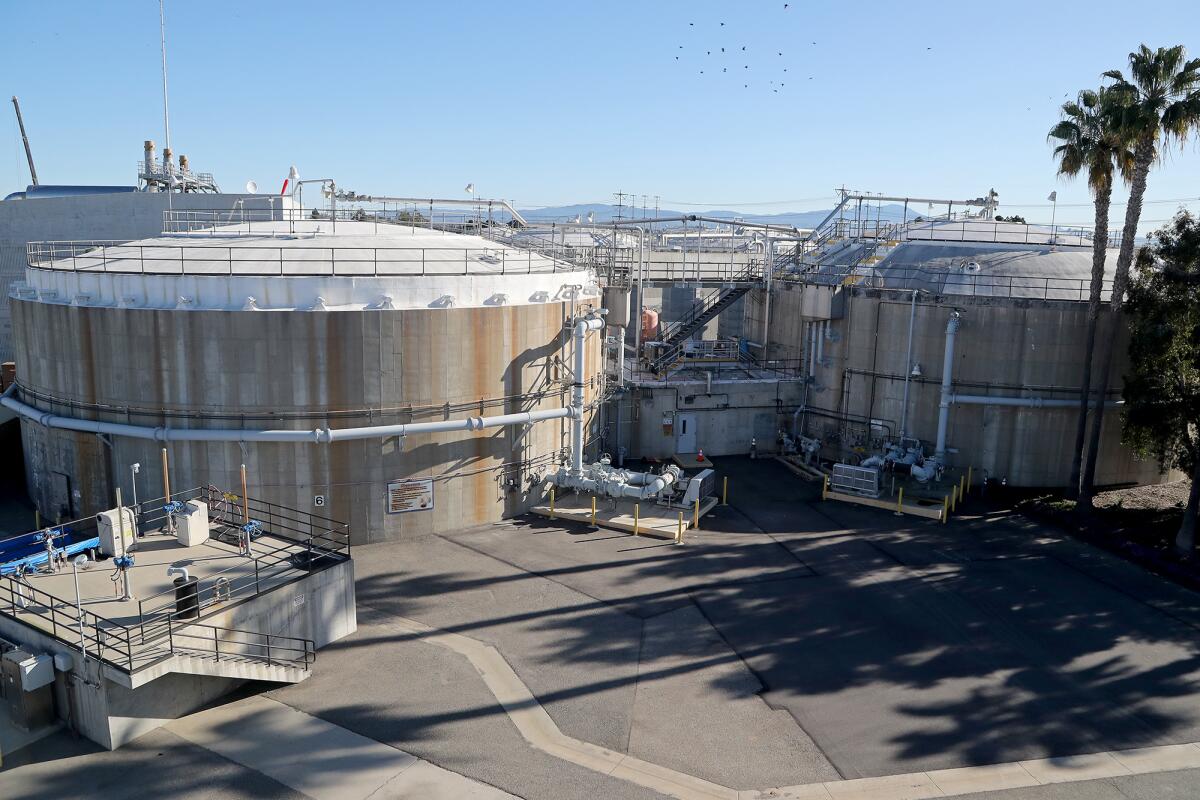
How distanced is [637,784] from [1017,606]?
12388mm

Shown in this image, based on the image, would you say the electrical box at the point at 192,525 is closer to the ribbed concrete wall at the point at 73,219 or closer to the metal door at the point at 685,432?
the metal door at the point at 685,432

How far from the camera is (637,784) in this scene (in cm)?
1470

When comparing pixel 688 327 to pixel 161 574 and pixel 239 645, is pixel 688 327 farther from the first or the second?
pixel 239 645

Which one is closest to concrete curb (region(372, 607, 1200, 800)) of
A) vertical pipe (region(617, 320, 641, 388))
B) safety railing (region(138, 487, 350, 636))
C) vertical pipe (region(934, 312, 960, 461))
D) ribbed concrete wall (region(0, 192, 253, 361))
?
safety railing (region(138, 487, 350, 636))

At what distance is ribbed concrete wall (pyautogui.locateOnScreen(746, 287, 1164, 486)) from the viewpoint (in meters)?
30.2

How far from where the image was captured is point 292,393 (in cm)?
2383

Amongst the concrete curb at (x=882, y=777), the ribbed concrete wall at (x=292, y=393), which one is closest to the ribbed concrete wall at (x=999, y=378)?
the ribbed concrete wall at (x=292, y=393)

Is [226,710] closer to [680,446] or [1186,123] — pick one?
[680,446]

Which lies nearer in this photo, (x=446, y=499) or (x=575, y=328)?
(x=446, y=499)

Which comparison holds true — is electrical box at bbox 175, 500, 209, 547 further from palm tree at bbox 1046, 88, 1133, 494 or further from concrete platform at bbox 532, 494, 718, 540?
palm tree at bbox 1046, 88, 1133, 494

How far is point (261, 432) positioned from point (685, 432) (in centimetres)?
1706

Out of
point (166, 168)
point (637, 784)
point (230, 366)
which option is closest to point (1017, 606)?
point (637, 784)

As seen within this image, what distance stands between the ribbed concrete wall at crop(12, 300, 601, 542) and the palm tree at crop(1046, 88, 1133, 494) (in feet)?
61.1

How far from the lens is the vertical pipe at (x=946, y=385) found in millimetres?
30500
